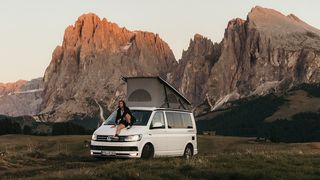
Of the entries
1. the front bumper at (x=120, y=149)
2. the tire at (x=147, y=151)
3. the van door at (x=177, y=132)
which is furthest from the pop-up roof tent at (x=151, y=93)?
the front bumper at (x=120, y=149)

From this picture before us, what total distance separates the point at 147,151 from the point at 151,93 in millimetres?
6594

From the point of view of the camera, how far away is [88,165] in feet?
65.6

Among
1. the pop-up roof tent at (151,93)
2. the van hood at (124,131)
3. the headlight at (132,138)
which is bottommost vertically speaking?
the headlight at (132,138)

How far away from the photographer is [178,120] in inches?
928

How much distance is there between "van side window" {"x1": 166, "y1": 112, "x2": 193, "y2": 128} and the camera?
22941 mm

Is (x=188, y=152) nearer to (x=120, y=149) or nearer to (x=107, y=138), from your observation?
(x=120, y=149)

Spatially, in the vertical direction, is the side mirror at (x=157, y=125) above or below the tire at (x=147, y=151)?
above

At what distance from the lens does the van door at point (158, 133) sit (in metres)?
21.6

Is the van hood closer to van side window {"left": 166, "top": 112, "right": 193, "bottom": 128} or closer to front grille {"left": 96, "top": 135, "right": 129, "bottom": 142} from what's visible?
front grille {"left": 96, "top": 135, "right": 129, "bottom": 142}

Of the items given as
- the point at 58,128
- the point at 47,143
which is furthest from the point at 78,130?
the point at 47,143

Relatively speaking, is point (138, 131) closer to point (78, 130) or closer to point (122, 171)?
point (122, 171)

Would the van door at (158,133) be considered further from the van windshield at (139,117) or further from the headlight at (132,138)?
the headlight at (132,138)

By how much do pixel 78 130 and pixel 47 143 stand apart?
52398mm

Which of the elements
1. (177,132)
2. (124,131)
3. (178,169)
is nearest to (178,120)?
(177,132)
